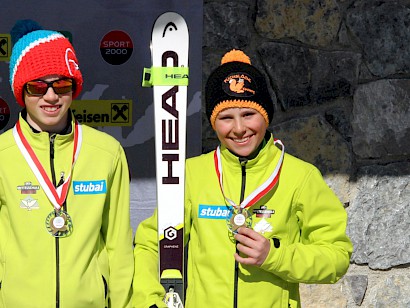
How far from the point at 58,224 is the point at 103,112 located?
1.20 metres

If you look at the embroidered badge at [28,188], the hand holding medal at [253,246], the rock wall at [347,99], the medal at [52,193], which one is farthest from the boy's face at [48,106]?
the rock wall at [347,99]

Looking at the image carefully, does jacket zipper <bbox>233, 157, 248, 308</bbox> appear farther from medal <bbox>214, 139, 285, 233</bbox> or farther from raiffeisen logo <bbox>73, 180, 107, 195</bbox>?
raiffeisen logo <bbox>73, 180, 107, 195</bbox>

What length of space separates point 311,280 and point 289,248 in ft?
0.50

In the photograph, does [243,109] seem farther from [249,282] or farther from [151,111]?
[151,111]

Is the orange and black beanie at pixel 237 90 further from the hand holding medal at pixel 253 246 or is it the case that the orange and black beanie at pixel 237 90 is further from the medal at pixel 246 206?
the hand holding medal at pixel 253 246

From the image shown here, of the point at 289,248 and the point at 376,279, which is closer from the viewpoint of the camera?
the point at 289,248

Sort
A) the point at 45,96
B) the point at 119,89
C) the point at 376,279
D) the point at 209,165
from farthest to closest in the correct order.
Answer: the point at 376,279 < the point at 119,89 < the point at 209,165 < the point at 45,96

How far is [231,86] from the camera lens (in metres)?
3.38

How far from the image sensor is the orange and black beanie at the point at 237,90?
3375mm

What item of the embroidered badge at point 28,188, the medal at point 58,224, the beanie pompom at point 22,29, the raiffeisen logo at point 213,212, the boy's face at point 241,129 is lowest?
the medal at point 58,224

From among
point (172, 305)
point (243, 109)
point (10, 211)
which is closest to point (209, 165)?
point (243, 109)

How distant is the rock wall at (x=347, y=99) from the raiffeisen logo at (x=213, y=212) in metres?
1.04

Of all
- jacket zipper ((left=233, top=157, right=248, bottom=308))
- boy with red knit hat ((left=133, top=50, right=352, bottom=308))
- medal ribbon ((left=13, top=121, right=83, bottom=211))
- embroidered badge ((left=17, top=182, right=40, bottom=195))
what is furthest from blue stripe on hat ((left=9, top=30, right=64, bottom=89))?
jacket zipper ((left=233, top=157, right=248, bottom=308))

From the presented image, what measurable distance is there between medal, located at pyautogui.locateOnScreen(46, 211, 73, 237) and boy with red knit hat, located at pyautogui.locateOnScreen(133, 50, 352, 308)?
35 centimetres
